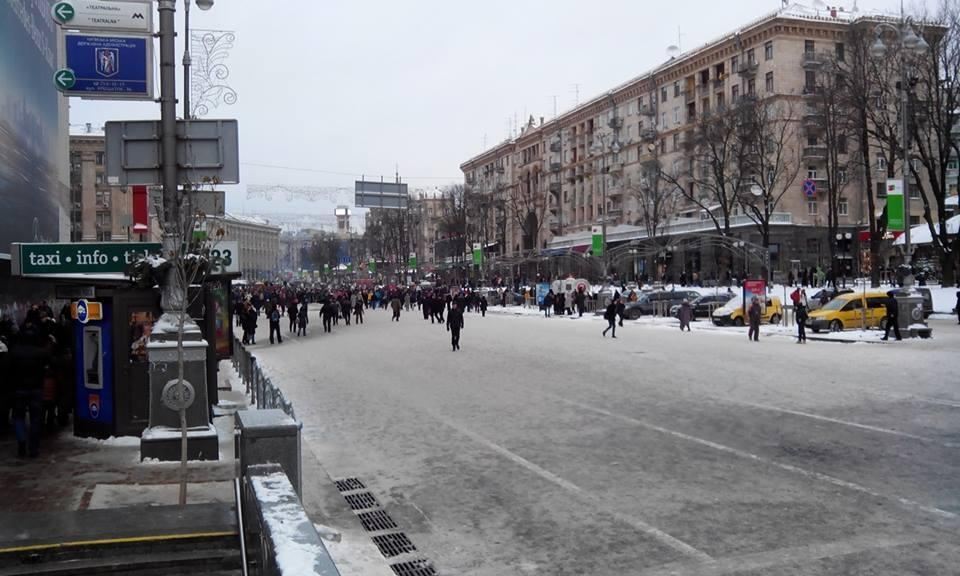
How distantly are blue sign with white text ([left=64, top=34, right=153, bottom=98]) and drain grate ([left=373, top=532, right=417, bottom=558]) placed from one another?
6363mm

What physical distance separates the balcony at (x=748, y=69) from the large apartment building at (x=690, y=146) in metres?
0.13

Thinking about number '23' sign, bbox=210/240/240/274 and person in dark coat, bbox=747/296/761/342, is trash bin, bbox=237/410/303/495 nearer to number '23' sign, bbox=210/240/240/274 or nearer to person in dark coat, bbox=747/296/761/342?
number '23' sign, bbox=210/240/240/274

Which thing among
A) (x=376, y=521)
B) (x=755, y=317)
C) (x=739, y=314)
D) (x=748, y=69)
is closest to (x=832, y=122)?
(x=748, y=69)

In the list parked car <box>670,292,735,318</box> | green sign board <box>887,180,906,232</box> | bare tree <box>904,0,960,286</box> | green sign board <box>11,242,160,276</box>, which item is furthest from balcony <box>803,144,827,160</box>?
green sign board <box>11,242,160,276</box>

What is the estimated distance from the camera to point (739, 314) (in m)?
37.1

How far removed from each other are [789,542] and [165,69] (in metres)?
8.59

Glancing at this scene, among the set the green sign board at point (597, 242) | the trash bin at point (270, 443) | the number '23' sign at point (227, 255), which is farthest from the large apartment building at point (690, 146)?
the trash bin at point (270, 443)

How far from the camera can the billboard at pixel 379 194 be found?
1734 inches

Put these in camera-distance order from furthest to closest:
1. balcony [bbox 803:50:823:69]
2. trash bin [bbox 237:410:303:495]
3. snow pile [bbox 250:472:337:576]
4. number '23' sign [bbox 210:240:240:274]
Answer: balcony [bbox 803:50:823:69] → number '23' sign [bbox 210:240:240:274] → trash bin [bbox 237:410:303:495] → snow pile [bbox 250:472:337:576]

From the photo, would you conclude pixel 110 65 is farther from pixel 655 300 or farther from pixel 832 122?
pixel 832 122

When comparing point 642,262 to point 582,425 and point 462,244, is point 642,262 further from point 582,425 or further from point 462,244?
point 582,425

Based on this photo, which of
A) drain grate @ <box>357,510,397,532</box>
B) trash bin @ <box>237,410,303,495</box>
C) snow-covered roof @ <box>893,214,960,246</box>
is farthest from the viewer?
snow-covered roof @ <box>893,214,960,246</box>

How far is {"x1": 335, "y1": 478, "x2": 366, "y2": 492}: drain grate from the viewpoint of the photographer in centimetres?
926

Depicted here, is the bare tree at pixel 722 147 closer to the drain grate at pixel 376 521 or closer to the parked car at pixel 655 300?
the parked car at pixel 655 300
